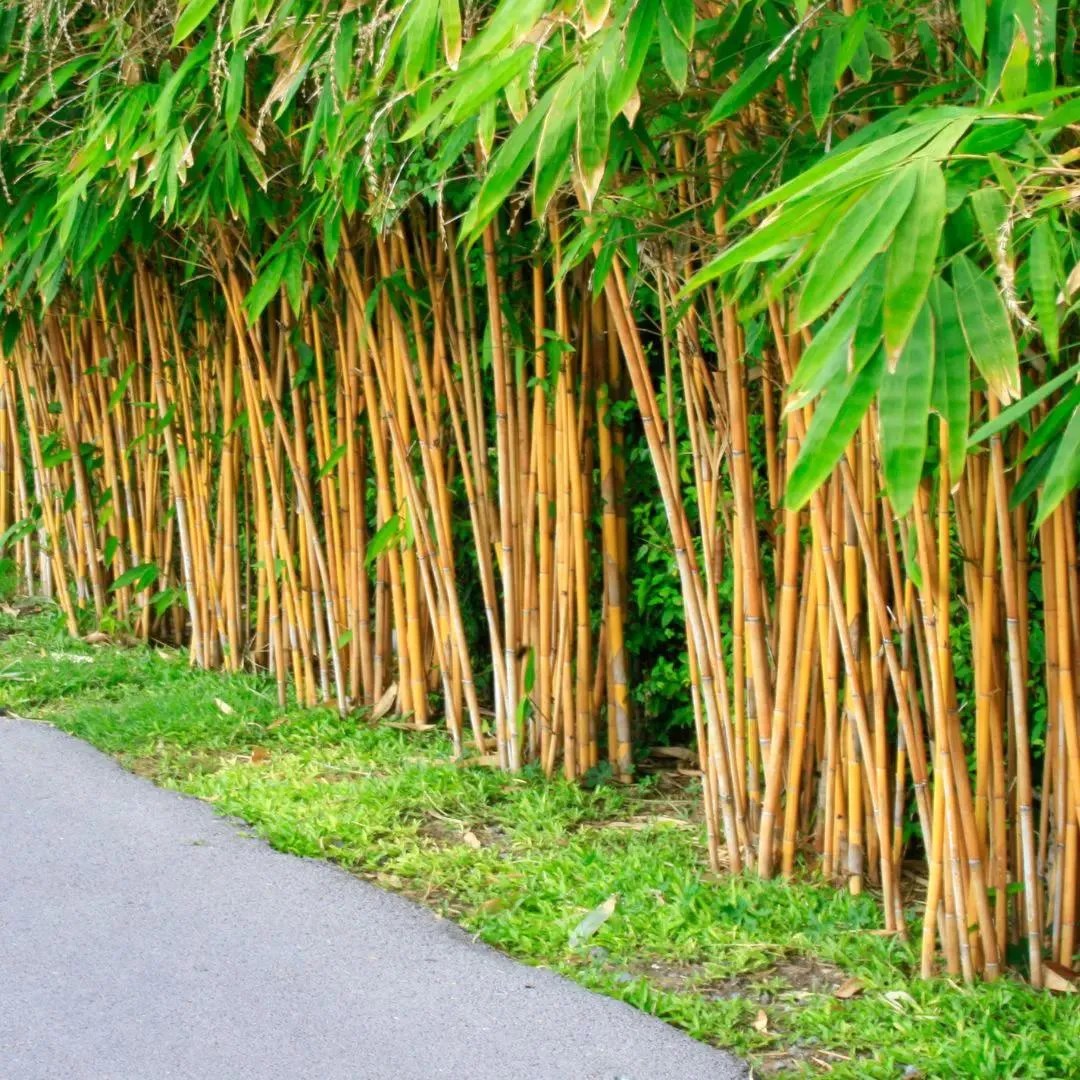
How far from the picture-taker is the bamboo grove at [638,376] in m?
1.44

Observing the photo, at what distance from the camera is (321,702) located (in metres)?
3.96

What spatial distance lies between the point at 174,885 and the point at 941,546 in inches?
62.9

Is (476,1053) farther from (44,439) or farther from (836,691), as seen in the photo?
(44,439)

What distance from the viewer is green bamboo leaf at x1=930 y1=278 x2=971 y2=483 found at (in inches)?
49.7

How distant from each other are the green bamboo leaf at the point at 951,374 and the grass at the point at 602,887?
3.68 feet

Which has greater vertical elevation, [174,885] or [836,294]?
[836,294]

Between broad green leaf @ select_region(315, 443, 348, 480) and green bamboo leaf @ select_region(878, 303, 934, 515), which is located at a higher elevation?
green bamboo leaf @ select_region(878, 303, 934, 515)

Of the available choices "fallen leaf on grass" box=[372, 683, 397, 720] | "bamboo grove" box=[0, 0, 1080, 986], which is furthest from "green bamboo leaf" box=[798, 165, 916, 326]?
"fallen leaf on grass" box=[372, 683, 397, 720]

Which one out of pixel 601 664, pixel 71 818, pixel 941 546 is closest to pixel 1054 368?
pixel 941 546

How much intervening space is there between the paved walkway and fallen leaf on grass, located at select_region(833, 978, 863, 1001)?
0.90 feet

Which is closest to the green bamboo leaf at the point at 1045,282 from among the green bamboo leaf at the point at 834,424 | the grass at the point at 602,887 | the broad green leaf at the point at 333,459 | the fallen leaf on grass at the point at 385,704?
the green bamboo leaf at the point at 834,424

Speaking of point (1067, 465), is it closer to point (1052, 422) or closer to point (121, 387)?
point (1052, 422)

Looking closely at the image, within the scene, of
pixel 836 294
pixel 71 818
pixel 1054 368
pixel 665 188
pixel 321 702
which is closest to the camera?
pixel 836 294

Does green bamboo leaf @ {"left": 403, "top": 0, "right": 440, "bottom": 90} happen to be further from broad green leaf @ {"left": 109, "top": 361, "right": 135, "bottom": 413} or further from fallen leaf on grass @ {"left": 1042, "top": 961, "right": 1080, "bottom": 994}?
broad green leaf @ {"left": 109, "top": 361, "right": 135, "bottom": 413}
